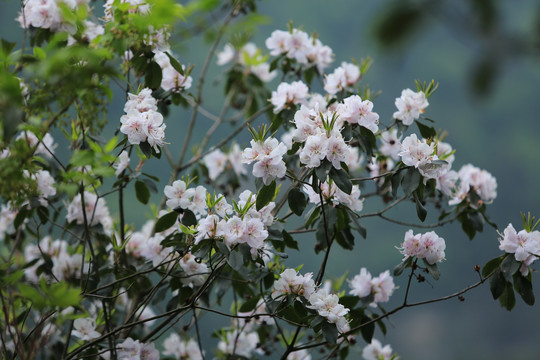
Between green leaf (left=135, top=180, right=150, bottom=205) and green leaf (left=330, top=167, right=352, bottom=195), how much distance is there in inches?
31.6

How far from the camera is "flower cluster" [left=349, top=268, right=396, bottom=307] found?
2164mm

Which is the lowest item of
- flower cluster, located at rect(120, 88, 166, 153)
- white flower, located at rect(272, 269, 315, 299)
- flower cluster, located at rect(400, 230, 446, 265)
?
white flower, located at rect(272, 269, 315, 299)

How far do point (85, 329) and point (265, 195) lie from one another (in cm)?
88

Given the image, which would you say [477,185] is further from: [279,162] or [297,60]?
[279,162]

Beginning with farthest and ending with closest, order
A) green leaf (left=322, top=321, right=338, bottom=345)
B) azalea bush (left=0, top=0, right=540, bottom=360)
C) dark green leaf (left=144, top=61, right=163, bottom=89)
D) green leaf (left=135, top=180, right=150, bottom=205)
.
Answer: green leaf (left=135, top=180, right=150, bottom=205) → dark green leaf (left=144, top=61, right=163, bottom=89) → green leaf (left=322, top=321, right=338, bottom=345) → azalea bush (left=0, top=0, right=540, bottom=360)

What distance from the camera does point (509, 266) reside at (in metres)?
1.83

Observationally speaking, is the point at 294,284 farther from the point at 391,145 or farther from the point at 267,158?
the point at 391,145

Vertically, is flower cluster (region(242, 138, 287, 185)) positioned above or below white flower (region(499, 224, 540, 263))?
above

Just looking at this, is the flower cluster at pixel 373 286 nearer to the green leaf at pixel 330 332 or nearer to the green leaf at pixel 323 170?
the green leaf at pixel 330 332

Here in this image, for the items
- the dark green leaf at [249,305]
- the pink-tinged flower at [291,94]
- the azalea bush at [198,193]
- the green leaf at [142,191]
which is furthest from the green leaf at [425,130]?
the green leaf at [142,191]

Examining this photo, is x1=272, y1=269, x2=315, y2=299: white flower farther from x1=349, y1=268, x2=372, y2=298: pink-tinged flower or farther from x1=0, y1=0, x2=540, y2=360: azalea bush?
x1=349, y1=268, x2=372, y2=298: pink-tinged flower

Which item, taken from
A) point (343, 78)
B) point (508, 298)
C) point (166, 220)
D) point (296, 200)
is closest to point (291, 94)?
point (343, 78)

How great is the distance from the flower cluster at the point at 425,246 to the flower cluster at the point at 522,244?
18 centimetres

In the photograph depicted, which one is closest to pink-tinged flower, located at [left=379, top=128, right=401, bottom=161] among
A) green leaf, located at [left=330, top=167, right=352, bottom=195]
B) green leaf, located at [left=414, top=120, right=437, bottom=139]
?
green leaf, located at [left=414, top=120, right=437, bottom=139]
